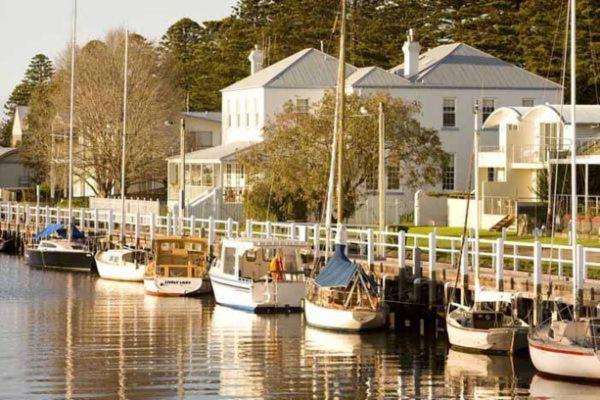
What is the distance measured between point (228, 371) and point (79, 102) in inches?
2687

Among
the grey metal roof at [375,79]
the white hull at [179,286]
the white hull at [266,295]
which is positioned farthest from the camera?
the grey metal roof at [375,79]

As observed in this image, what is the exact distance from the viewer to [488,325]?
141ft

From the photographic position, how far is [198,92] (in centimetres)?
14062

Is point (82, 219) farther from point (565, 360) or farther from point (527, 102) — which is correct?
point (565, 360)

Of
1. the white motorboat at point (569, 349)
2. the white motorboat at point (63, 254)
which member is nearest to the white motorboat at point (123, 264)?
the white motorboat at point (63, 254)

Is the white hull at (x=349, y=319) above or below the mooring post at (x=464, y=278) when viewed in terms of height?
below

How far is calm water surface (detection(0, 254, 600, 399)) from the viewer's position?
3775cm

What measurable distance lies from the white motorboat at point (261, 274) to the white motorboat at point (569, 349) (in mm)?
16932

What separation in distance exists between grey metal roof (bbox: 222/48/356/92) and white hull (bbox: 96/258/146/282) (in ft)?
80.3

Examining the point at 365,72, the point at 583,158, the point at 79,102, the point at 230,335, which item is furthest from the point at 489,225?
the point at 79,102

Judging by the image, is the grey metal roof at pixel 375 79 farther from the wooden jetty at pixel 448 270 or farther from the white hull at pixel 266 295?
the white hull at pixel 266 295

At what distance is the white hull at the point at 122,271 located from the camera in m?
69.2

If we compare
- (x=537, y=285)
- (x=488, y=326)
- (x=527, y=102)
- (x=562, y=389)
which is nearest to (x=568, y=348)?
(x=562, y=389)

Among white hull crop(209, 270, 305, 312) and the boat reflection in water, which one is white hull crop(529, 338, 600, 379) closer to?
the boat reflection in water
